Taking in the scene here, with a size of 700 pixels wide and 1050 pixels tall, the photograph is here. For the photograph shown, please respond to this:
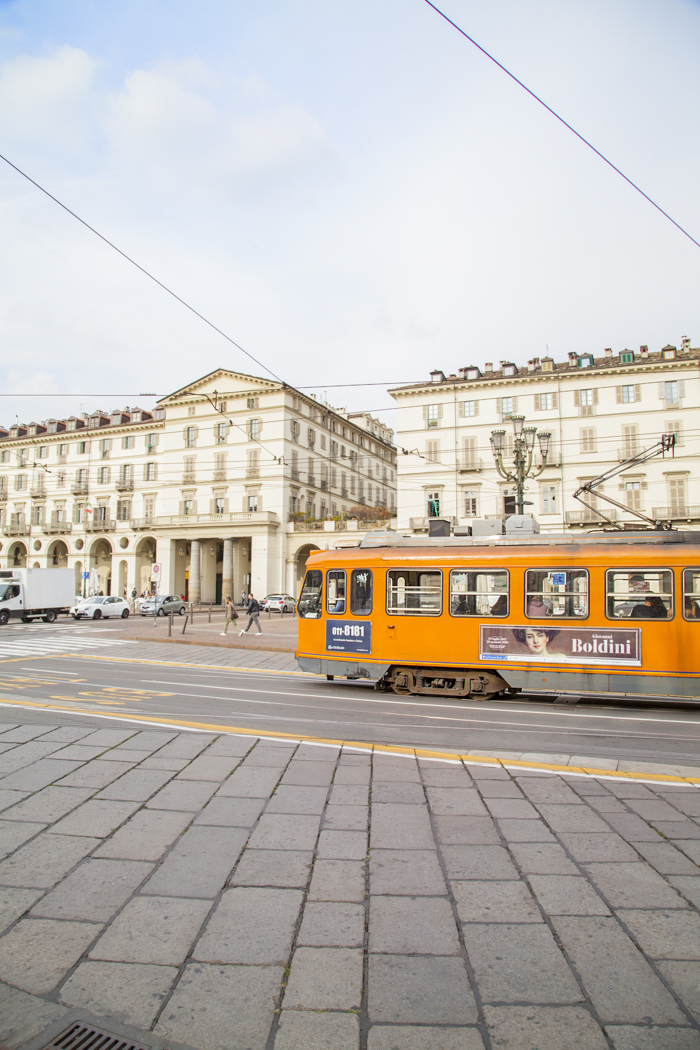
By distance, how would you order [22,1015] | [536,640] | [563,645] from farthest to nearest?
[536,640], [563,645], [22,1015]

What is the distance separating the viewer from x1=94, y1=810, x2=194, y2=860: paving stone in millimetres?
4074

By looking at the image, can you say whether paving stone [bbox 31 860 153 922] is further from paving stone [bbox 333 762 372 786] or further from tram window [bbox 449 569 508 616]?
tram window [bbox 449 569 508 616]

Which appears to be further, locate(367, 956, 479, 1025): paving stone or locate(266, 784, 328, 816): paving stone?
locate(266, 784, 328, 816): paving stone

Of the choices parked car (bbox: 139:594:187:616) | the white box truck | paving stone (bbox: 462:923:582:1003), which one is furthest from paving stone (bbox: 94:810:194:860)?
parked car (bbox: 139:594:187:616)

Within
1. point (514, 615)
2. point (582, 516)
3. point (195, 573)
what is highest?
point (582, 516)

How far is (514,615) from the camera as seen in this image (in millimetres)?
10930

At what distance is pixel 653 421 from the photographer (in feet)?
139

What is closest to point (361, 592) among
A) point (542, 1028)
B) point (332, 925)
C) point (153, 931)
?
point (332, 925)

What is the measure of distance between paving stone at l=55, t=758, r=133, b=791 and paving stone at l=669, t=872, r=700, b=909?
4.11 m

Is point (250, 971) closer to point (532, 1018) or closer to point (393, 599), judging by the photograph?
point (532, 1018)

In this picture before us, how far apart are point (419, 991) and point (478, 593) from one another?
8738 millimetres

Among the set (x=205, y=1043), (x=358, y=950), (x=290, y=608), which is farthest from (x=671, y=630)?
(x=290, y=608)

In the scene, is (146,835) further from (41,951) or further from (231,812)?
(41,951)

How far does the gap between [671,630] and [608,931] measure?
26.0ft
